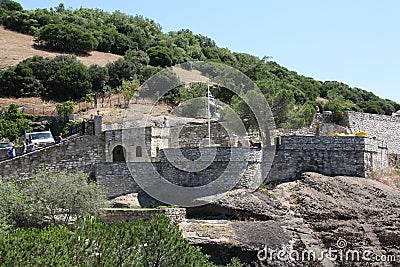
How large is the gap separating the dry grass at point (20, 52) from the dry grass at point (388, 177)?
4082cm

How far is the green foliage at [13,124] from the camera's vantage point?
29328 mm

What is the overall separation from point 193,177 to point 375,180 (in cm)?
827

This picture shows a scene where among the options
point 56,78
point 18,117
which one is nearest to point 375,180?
point 18,117

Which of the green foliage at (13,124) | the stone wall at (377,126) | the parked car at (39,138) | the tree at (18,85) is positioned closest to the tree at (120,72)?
the tree at (18,85)

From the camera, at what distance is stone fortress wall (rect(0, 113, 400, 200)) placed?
20.9m

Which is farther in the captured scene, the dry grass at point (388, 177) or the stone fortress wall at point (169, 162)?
the dry grass at point (388, 177)

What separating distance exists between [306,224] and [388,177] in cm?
604

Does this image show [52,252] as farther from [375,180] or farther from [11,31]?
[11,31]

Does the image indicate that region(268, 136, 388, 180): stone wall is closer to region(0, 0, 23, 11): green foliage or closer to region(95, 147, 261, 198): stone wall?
region(95, 147, 261, 198): stone wall

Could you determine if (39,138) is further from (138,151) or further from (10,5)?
(10,5)

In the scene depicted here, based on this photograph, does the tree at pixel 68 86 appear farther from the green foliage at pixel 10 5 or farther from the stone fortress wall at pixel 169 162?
the green foliage at pixel 10 5

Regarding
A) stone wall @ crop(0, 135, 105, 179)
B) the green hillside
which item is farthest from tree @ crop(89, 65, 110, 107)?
stone wall @ crop(0, 135, 105, 179)

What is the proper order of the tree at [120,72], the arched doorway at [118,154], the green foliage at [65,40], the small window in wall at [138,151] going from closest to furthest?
1. the small window in wall at [138,151]
2. the arched doorway at [118,154]
3. the tree at [120,72]
4. the green foliage at [65,40]

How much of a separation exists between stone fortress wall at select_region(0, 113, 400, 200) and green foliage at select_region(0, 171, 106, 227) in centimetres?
235
